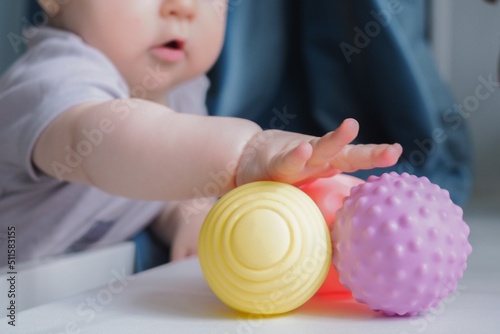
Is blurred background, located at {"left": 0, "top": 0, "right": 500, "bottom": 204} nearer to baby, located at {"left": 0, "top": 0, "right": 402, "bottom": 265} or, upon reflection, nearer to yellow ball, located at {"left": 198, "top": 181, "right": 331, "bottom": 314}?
baby, located at {"left": 0, "top": 0, "right": 402, "bottom": 265}

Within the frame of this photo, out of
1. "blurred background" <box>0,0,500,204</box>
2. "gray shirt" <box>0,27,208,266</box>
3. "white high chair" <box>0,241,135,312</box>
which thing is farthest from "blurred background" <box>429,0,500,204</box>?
"white high chair" <box>0,241,135,312</box>

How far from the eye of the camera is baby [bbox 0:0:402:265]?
0.53 m

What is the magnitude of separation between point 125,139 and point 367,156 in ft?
0.70

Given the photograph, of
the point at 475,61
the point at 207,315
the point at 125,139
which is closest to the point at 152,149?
the point at 125,139

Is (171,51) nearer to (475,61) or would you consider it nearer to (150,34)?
(150,34)

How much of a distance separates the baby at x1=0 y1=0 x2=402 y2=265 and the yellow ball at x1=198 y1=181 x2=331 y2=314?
0.03 metres

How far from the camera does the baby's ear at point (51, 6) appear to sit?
0.88 metres

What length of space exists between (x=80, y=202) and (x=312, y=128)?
1.53ft

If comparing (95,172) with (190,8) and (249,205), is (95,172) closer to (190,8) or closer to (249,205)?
(249,205)

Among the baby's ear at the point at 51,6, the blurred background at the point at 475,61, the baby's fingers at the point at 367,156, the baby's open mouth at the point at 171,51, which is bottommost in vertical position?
the blurred background at the point at 475,61

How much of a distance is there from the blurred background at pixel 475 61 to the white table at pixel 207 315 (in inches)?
29.8

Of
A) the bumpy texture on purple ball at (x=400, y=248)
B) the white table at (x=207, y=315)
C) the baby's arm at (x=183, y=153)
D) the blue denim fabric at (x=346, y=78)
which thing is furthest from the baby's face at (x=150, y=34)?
the bumpy texture on purple ball at (x=400, y=248)

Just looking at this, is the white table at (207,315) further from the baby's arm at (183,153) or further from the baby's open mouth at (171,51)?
the baby's open mouth at (171,51)

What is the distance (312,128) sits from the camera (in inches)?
46.0
